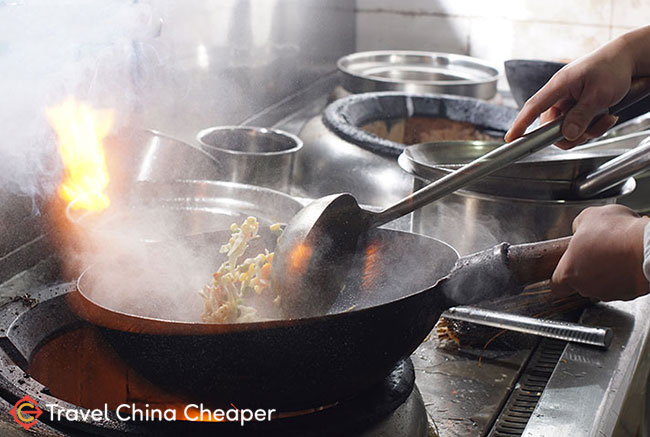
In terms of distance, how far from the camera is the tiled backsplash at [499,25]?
3.66 meters

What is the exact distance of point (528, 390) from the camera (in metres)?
1.31

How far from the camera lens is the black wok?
931 millimetres

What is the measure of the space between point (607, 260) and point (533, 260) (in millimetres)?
105

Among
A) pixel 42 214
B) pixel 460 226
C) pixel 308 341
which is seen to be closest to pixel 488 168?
pixel 460 226

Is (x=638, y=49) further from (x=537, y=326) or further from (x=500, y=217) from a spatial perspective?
(x=537, y=326)

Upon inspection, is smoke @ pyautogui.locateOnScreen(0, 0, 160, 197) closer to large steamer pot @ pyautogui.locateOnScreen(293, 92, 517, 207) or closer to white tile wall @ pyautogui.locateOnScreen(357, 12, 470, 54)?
large steamer pot @ pyautogui.locateOnScreen(293, 92, 517, 207)

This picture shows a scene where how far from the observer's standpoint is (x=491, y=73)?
11.2 feet

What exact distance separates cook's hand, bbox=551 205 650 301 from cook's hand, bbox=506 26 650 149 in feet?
1.00

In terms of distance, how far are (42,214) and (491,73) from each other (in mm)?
2374

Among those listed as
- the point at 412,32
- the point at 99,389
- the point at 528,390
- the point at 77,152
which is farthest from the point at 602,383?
the point at 412,32

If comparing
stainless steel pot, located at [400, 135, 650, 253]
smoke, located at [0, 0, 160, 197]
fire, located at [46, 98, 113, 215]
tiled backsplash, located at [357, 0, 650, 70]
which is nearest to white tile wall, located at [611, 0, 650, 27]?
tiled backsplash, located at [357, 0, 650, 70]

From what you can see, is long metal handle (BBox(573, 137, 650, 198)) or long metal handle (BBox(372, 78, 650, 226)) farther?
long metal handle (BBox(573, 137, 650, 198))

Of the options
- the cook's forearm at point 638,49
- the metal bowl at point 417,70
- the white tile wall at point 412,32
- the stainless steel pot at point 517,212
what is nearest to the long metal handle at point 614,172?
the stainless steel pot at point 517,212

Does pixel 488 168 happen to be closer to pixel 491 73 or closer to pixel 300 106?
pixel 300 106
